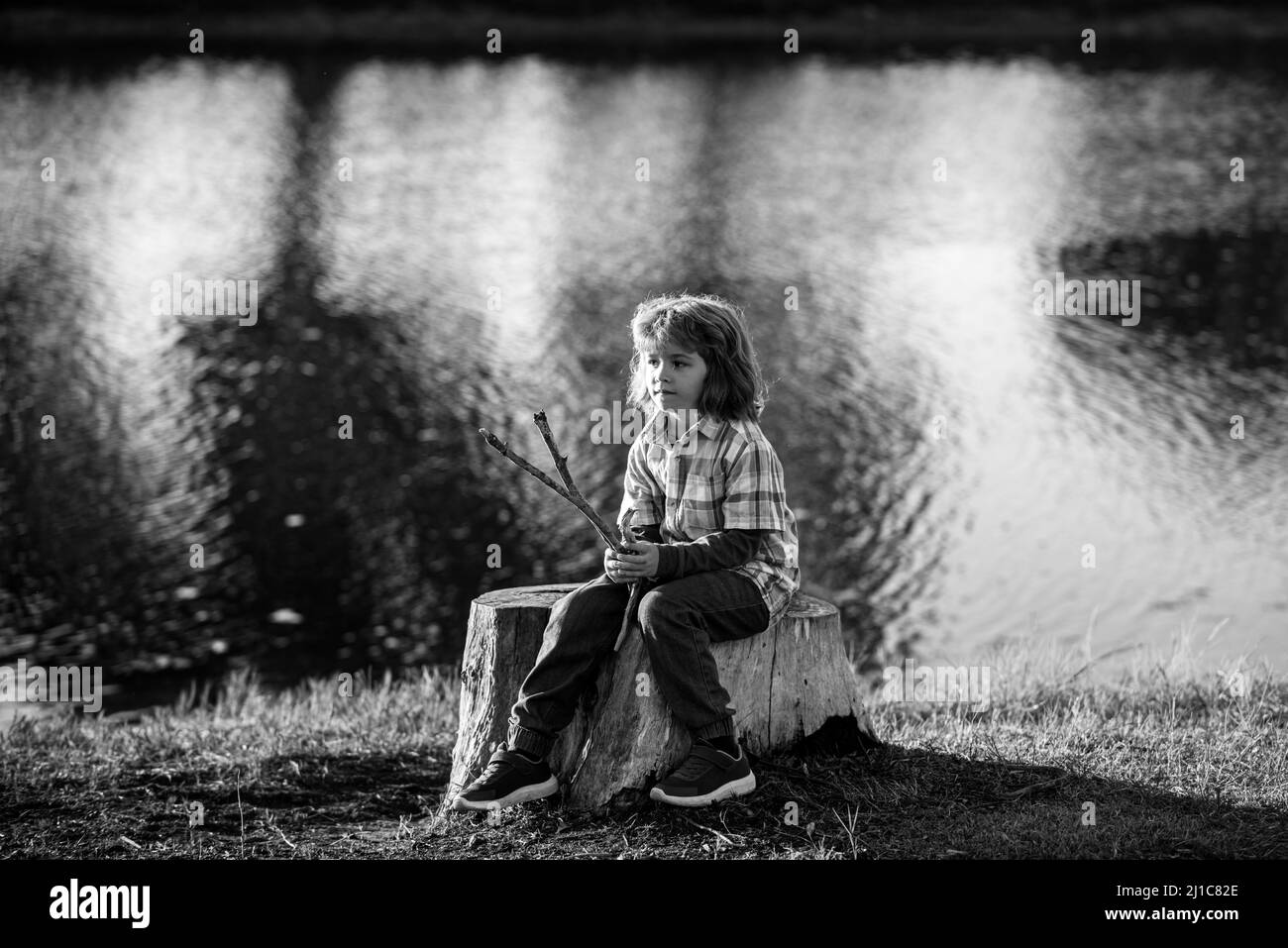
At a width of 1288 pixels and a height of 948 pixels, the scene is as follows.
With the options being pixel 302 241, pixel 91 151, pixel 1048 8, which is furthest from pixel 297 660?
pixel 1048 8

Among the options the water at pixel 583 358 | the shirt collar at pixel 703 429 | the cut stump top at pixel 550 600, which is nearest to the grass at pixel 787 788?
the cut stump top at pixel 550 600

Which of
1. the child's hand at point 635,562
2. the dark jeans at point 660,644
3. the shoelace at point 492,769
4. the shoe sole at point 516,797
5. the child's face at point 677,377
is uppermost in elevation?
the child's face at point 677,377

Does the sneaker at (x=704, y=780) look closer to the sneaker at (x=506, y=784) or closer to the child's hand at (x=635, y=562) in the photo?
the sneaker at (x=506, y=784)

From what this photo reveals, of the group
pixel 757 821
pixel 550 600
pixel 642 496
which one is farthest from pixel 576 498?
pixel 757 821

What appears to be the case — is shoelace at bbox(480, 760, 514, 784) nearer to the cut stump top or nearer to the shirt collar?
the cut stump top

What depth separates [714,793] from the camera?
4.78 m

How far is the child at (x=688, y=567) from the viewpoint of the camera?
481 cm

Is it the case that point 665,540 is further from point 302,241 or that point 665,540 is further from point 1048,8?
point 1048,8

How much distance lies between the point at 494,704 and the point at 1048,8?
116 feet

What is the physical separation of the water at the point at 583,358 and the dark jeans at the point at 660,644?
4731mm

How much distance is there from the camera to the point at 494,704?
5297 mm

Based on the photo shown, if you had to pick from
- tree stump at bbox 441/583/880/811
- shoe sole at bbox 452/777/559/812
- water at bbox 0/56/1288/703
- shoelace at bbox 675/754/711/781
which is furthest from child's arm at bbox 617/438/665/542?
water at bbox 0/56/1288/703

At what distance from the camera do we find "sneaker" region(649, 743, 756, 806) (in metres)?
4.77

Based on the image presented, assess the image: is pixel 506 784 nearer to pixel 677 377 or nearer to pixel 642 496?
pixel 642 496
